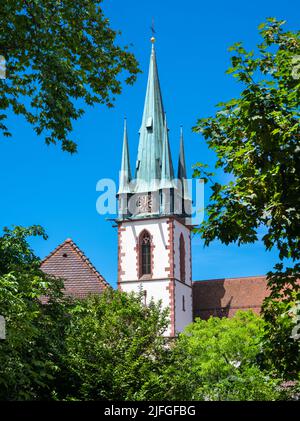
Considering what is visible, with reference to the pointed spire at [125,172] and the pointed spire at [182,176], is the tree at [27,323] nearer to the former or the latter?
the pointed spire at [125,172]

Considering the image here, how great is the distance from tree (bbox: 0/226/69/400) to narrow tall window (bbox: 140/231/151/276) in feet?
132

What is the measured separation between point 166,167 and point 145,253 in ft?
25.8

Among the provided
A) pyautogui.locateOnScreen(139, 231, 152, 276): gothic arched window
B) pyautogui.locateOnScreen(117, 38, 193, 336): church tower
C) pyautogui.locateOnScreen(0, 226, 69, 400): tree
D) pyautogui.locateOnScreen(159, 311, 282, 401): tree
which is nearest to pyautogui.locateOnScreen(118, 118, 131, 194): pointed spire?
pyautogui.locateOnScreen(117, 38, 193, 336): church tower

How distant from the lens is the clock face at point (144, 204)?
66.0 meters

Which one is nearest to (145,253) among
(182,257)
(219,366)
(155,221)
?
(155,221)

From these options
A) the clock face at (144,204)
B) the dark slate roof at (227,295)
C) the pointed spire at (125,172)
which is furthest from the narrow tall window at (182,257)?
the pointed spire at (125,172)

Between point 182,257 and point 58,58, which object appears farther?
point 182,257

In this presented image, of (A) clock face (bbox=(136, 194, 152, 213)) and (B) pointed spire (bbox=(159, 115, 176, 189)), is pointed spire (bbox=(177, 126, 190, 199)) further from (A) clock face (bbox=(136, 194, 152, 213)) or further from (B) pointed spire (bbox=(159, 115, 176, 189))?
(A) clock face (bbox=(136, 194, 152, 213))

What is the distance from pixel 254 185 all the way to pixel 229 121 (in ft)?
8.00

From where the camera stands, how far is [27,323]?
16.8 meters

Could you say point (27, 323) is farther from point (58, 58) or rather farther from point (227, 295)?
→ point (227, 295)

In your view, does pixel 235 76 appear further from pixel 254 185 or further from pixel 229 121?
pixel 254 185

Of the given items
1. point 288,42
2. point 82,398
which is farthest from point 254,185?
point 82,398

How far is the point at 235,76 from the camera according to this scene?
1614cm
